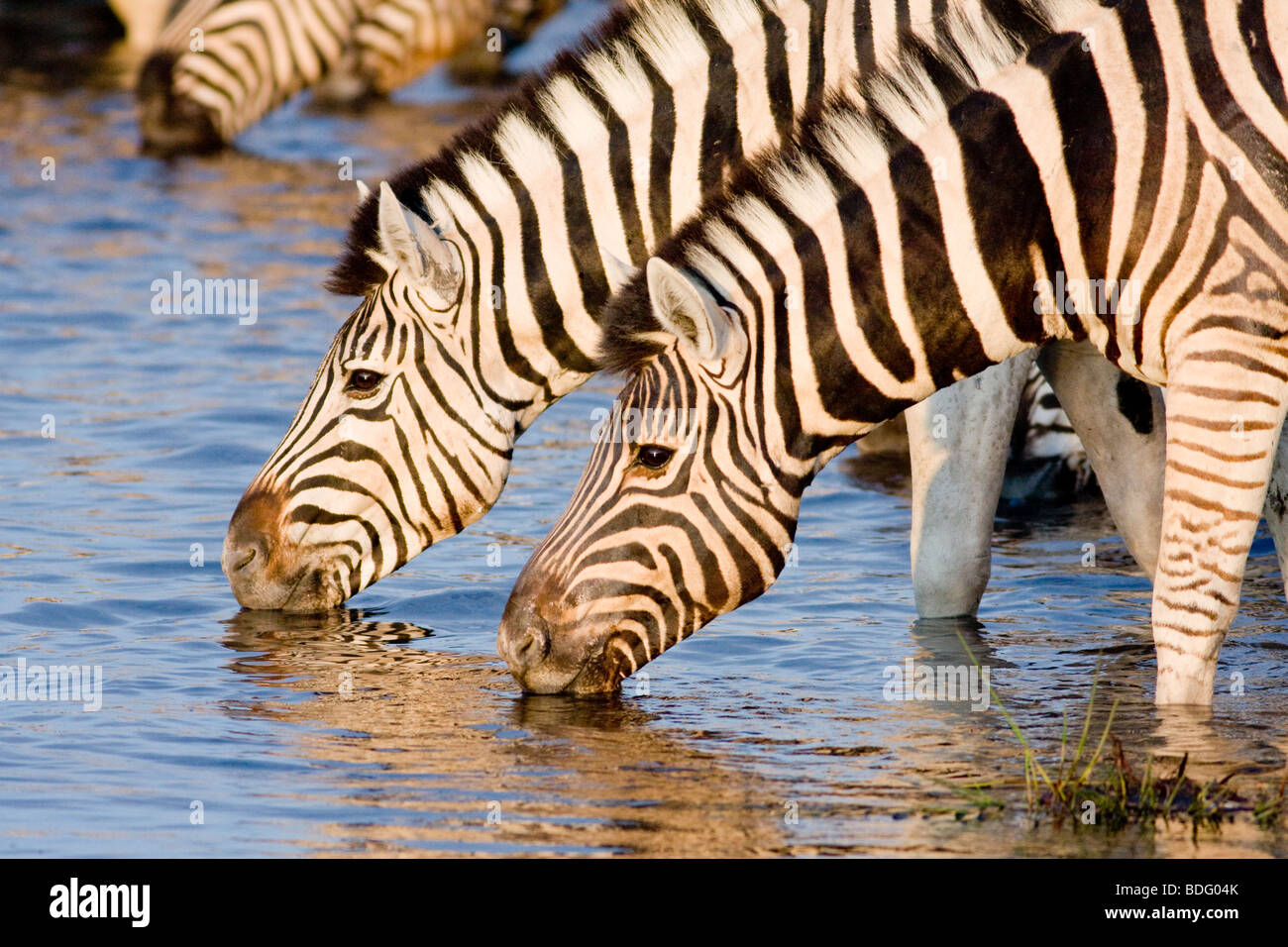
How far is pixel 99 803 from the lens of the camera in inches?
251

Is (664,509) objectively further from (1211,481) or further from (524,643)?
(1211,481)

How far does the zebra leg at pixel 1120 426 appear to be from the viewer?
25.8ft

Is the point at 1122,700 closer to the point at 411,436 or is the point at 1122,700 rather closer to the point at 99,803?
the point at 411,436

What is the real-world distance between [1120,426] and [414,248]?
9.53 ft

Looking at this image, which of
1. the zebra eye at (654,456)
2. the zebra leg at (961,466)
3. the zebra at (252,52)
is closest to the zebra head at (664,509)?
the zebra eye at (654,456)

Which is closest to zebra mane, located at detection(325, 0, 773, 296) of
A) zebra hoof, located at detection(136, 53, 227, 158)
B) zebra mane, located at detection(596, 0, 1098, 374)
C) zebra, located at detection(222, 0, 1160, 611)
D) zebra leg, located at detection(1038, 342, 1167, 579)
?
zebra, located at detection(222, 0, 1160, 611)

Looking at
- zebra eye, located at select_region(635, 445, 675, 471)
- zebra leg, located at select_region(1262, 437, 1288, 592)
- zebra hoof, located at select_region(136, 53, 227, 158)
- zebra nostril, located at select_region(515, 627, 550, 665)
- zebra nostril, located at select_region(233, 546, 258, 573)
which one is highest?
zebra hoof, located at select_region(136, 53, 227, 158)

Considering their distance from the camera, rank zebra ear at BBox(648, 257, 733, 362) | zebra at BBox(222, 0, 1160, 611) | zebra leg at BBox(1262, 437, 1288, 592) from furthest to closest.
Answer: zebra at BBox(222, 0, 1160, 611)
zebra leg at BBox(1262, 437, 1288, 592)
zebra ear at BBox(648, 257, 733, 362)

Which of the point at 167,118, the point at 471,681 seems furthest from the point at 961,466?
the point at 167,118

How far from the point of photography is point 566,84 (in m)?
8.01

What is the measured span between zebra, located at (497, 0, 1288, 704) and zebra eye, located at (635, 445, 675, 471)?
0.03ft

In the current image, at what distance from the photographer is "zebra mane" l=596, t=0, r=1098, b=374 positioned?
6.65 metres

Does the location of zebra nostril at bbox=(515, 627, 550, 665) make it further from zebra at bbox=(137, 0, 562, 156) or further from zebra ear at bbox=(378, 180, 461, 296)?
zebra at bbox=(137, 0, 562, 156)

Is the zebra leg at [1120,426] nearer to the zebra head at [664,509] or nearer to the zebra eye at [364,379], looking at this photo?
the zebra head at [664,509]
